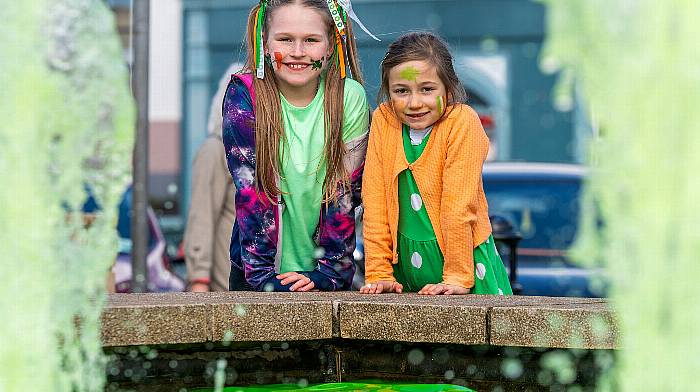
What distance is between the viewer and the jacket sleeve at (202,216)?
6.50 meters

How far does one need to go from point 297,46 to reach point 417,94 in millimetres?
463

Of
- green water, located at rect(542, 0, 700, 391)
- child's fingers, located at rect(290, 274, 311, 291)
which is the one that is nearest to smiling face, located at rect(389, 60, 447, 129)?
child's fingers, located at rect(290, 274, 311, 291)

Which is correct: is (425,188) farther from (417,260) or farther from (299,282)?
(299,282)

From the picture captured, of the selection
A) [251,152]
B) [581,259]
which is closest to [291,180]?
[251,152]

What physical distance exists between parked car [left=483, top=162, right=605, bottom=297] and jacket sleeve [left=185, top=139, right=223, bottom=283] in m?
2.35

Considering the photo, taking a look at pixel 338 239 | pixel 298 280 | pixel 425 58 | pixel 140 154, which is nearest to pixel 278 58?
pixel 425 58

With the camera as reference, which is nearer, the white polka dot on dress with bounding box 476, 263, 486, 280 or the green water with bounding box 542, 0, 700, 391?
the green water with bounding box 542, 0, 700, 391

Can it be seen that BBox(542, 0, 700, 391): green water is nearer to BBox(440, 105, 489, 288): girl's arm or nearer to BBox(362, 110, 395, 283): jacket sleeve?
BBox(440, 105, 489, 288): girl's arm

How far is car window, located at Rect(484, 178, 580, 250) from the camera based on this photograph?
8.39 m

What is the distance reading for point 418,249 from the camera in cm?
439

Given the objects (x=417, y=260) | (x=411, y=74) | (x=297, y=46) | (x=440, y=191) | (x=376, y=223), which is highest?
(x=297, y=46)

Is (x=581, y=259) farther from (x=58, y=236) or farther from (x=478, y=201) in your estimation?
(x=478, y=201)

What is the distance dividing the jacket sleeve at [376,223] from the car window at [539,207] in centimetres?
400

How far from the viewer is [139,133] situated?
26.1ft
